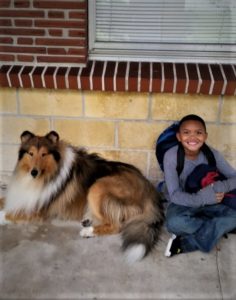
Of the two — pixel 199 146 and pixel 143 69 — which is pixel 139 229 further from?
pixel 143 69

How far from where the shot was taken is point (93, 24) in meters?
3.47

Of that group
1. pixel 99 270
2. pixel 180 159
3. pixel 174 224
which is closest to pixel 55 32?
pixel 180 159

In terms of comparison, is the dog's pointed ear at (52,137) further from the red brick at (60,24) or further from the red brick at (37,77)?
the red brick at (60,24)

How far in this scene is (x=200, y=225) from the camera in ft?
9.70

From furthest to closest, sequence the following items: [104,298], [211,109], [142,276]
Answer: [211,109], [142,276], [104,298]

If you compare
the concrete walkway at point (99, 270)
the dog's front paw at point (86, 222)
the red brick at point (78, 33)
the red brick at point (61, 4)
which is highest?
the red brick at point (61, 4)

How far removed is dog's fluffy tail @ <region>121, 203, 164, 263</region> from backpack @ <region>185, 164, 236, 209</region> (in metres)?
0.35

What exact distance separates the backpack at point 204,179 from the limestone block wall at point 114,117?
0.69 meters

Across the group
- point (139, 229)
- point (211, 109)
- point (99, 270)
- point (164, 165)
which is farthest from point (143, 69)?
point (99, 270)

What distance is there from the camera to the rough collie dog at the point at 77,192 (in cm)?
301

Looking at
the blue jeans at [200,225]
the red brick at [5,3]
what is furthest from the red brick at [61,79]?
the blue jeans at [200,225]

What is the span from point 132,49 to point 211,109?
0.92 metres

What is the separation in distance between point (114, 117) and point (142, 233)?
1.18 meters

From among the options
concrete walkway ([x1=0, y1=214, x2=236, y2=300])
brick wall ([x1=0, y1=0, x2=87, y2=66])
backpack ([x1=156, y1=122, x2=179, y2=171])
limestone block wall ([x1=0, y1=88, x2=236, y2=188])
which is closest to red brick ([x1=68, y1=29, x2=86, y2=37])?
brick wall ([x1=0, y1=0, x2=87, y2=66])
